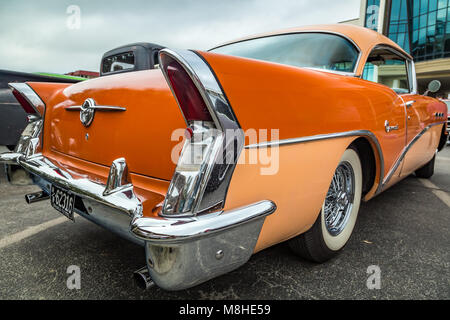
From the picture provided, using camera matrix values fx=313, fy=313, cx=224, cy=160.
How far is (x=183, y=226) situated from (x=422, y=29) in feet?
103

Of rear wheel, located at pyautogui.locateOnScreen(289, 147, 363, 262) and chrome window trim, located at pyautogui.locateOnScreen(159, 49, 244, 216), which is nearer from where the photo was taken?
chrome window trim, located at pyautogui.locateOnScreen(159, 49, 244, 216)

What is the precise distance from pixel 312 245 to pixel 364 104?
0.88 m

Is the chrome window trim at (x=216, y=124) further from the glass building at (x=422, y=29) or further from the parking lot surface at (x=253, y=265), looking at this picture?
the glass building at (x=422, y=29)

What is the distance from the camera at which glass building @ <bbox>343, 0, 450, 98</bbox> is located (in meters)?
23.9

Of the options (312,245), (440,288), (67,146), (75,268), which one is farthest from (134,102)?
(440,288)

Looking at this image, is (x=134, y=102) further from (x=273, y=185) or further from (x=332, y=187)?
(x=332, y=187)

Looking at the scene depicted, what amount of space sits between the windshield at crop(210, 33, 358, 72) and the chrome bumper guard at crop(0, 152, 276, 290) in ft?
4.06

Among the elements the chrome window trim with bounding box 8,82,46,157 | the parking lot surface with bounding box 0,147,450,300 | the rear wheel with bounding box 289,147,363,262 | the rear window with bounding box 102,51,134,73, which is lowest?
the parking lot surface with bounding box 0,147,450,300

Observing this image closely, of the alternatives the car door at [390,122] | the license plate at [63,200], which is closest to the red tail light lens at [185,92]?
the license plate at [63,200]

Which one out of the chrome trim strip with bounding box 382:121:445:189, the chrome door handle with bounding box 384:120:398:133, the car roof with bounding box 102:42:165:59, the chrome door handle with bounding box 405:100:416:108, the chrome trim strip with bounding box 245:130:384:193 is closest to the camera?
the chrome trim strip with bounding box 245:130:384:193

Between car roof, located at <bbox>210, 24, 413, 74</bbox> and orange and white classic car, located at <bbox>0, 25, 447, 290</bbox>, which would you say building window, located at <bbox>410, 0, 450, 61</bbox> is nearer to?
car roof, located at <bbox>210, 24, 413, 74</bbox>

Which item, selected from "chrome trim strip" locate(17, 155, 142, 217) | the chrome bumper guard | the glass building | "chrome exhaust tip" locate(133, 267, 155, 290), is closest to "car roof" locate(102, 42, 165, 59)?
"chrome trim strip" locate(17, 155, 142, 217)

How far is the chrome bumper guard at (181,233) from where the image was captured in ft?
3.46

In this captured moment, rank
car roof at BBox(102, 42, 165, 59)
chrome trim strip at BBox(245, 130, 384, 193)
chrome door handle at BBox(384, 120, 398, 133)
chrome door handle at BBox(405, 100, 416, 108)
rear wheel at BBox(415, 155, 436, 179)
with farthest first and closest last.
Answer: rear wheel at BBox(415, 155, 436, 179) → car roof at BBox(102, 42, 165, 59) → chrome door handle at BBox(405, 100, 416, 108) → chrome door handle at BBox(384, 120, 398, 133) → chrome trim strip at BBox(245, 130, 384, 193)
